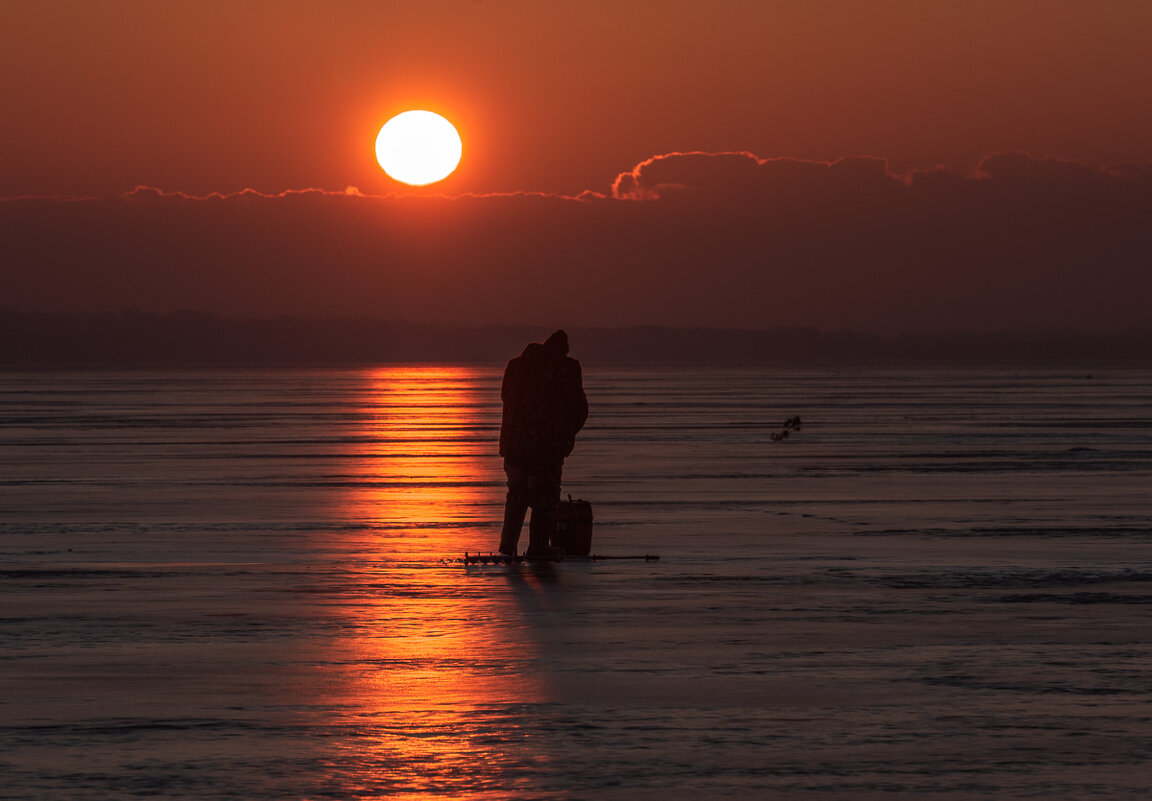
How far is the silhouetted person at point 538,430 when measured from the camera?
16734 mm

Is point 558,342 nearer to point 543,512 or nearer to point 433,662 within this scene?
point 543,512

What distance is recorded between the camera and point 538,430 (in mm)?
16750

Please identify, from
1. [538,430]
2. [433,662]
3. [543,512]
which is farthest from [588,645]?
[538,430]

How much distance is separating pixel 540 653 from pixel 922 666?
2.14 metres

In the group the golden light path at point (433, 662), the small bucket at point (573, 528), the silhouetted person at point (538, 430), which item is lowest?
the golden light path at point (433, 662)

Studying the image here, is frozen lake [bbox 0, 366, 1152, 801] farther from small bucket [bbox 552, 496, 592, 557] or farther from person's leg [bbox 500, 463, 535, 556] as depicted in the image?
person's leg [bbox 500, 463, 535, 556]

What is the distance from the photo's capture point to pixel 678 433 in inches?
1939

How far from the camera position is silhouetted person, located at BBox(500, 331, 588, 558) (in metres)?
16.7

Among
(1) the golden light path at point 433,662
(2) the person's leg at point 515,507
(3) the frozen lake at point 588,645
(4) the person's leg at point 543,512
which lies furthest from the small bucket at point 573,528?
(1) the golden light path at point 433,662

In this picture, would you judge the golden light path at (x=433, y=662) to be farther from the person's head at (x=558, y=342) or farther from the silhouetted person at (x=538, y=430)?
the person's head at (x=558, y=342)

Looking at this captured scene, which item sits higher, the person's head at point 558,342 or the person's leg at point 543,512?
the person's head at point 558,342

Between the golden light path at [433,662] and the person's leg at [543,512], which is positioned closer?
the golden light path at [433,662]

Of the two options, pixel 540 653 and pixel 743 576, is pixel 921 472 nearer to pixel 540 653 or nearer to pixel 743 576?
pixel 743 576

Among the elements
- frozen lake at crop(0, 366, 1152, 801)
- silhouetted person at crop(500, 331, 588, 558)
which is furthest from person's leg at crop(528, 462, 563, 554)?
frozen lake at crop(0, 366, 1152, 801)
